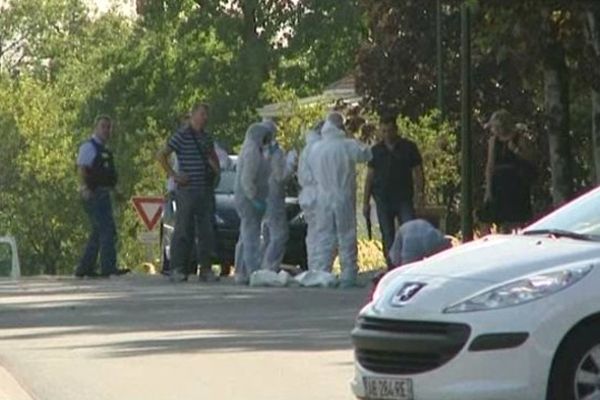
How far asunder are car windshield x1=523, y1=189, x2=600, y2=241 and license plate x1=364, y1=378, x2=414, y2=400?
130 cm

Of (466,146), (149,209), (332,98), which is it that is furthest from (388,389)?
(332,98)

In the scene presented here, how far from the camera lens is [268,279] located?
26.2 meters

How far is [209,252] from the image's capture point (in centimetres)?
2716

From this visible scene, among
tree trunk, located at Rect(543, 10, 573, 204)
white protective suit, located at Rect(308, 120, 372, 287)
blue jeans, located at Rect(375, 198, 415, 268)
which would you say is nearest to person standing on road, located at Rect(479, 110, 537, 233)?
blue jeans, located at Rect(375, 198, 415, 268)

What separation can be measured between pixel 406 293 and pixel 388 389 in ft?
1.62

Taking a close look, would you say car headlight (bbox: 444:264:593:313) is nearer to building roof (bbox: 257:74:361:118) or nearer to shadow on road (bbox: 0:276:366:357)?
shadow on road (bbox: 0:276:366:357)

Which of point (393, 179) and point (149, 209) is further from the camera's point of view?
point (149, 209)

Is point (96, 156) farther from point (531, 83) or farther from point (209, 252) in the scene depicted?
point (531, 83)

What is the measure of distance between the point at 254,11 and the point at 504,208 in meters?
43.6

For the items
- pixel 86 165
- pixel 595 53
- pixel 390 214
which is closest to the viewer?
pixel 595 53

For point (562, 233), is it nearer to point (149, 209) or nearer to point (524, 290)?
point (524, 290)

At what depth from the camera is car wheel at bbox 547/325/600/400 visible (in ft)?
41.1

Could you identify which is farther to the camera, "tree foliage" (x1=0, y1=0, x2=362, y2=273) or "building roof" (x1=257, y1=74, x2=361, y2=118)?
"tree foliage" (x1=0, y1=0, x2=362, y2=273)

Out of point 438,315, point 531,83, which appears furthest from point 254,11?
point 438,315
